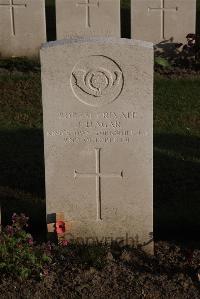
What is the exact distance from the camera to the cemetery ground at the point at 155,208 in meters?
5.37

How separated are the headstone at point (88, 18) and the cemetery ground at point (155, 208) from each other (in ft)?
4.24

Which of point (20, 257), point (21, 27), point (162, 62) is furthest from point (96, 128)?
point (21, 27)

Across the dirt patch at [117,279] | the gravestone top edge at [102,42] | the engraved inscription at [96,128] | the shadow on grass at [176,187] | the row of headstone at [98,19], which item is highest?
the gravestone top edge at [102,42]

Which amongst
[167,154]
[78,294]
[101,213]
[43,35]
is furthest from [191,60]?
[78,294]

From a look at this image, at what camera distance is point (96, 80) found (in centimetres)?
560

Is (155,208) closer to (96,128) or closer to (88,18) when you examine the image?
(96,128)

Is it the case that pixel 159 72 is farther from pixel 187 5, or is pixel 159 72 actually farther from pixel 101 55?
pixel 101 55

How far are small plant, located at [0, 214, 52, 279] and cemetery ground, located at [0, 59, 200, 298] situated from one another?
0.01 metres

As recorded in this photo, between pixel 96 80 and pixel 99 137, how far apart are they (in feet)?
1.59

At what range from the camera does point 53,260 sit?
5699 mm

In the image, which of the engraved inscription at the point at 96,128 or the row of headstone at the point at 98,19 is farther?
the row of headstone at the point at 98,19

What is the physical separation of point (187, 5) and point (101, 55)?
6.44 m

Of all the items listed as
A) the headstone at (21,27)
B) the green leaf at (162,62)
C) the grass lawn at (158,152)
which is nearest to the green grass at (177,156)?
the grass lawn at (158,152)

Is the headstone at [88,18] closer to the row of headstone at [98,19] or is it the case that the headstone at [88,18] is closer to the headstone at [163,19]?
the row of headstone at [98,19]
